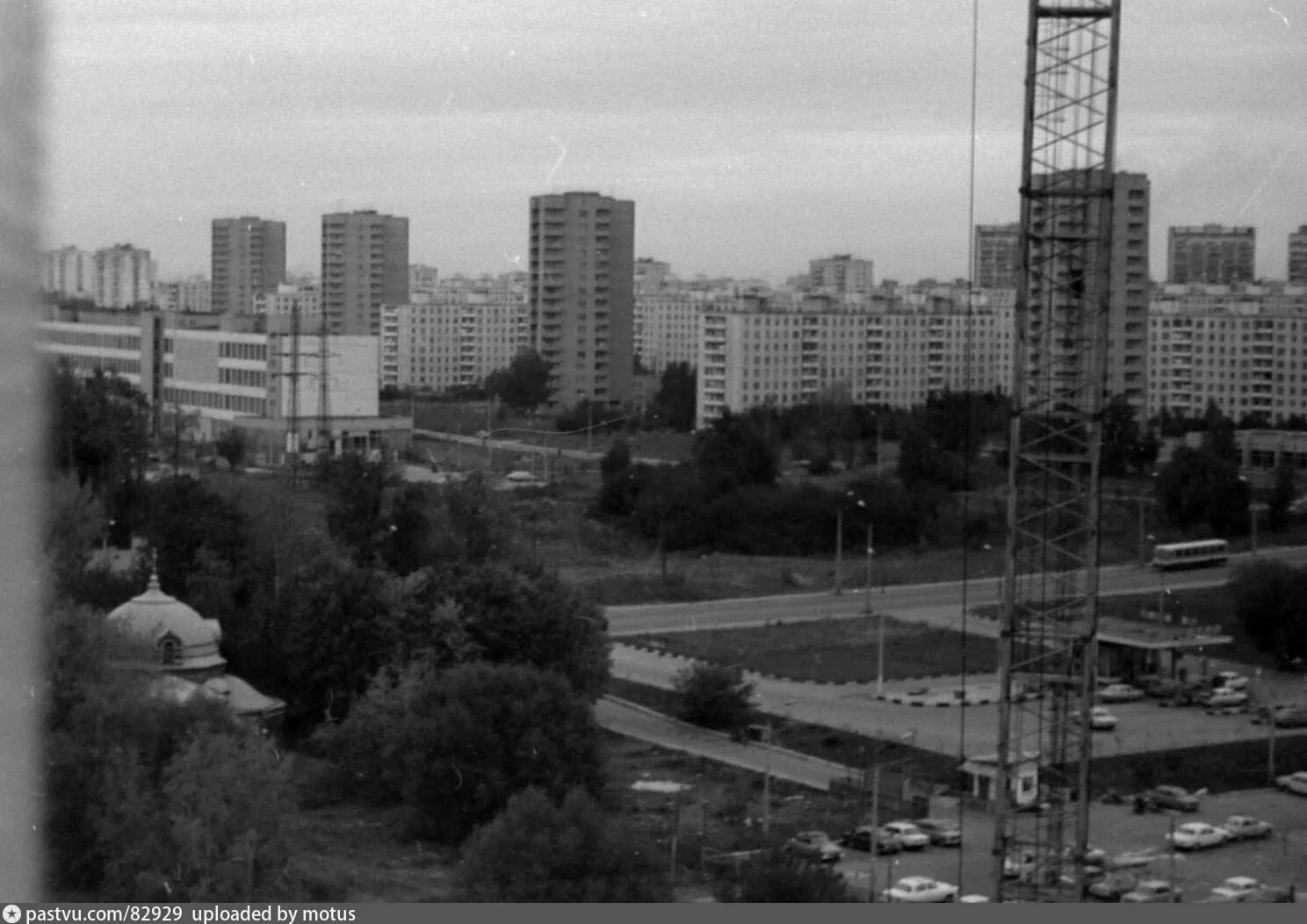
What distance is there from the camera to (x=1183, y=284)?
6434mm

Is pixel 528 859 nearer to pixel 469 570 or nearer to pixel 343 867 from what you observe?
pixel 343 867

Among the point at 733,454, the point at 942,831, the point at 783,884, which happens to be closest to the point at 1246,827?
the point at 942,831

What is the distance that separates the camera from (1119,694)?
5.98 metres

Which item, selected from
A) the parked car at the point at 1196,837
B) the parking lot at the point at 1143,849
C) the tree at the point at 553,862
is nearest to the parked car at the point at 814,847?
the parking lot at the point at 1143,849

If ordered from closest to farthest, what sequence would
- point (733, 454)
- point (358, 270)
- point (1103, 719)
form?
1. point (1103, 719)
2. point (358, 270)
3. point (733, 454)

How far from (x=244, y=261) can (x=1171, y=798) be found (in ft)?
12.5

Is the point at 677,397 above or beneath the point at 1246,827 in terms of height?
above

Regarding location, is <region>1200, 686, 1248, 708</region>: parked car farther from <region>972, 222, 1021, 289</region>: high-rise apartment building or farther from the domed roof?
the domed roof

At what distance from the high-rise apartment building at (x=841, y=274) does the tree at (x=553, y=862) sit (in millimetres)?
4302

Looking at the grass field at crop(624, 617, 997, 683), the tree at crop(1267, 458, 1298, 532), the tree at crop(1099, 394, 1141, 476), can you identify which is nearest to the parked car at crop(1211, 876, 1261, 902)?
the tree at crop(1099, 394, 1141, 476)

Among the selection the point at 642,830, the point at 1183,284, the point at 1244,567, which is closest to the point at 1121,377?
the point at 1183,284

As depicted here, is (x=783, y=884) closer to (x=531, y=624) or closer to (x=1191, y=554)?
(x=531, y=624)

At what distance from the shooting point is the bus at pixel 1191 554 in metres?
6.95

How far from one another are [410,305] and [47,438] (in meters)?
3.98
